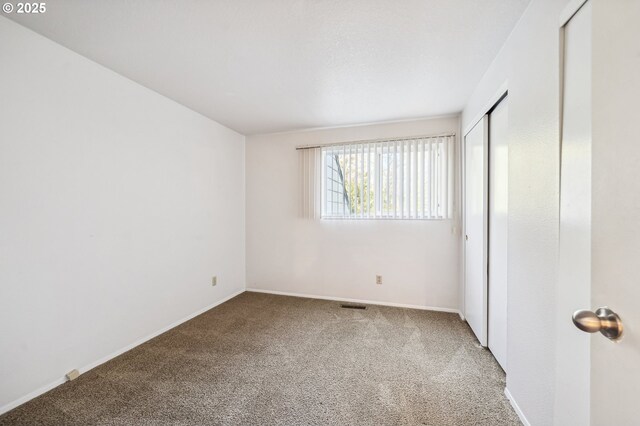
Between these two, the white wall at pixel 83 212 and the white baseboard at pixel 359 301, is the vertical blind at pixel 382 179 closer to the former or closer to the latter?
the white baseboard at pixel 359 301

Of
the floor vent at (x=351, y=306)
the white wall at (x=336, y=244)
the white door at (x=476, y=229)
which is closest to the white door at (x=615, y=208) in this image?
the white door at (x=476, y=229)

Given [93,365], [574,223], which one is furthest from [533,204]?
[93,365]

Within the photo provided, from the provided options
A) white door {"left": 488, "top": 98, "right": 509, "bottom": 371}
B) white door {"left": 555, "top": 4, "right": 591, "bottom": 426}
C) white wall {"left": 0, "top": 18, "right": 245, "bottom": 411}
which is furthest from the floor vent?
white door {"left": 555, "top": 4, "right": 591, "bottom": 426}

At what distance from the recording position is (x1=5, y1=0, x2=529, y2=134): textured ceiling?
4.92ft

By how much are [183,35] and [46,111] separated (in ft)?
3.64

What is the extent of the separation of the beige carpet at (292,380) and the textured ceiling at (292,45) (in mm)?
2477

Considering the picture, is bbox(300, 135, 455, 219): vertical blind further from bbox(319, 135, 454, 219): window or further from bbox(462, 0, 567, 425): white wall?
bbox(462, 0, 567, 425): white wall

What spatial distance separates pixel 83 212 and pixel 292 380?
6.86ft

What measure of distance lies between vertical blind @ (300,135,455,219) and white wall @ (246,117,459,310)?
14 cm

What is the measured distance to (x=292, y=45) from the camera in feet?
5.96

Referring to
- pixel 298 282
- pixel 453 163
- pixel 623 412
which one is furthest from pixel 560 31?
pixel 298 282

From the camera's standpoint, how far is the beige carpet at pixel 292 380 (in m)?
1.54

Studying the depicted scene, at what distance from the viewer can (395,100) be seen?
107 inches

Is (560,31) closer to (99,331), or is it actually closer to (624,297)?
(624,297)
